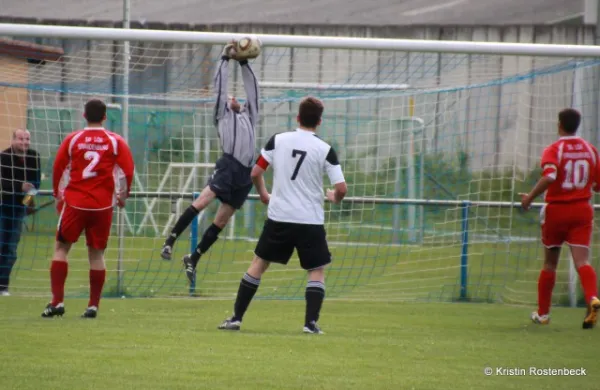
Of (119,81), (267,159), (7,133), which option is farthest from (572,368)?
(7,133)

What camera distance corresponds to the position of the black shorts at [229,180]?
10.1 meters

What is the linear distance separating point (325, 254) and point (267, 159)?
0.87m

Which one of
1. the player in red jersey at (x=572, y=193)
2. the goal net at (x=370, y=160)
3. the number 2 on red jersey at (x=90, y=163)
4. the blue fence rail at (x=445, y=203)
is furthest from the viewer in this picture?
the goal net at (x=370, y=160)

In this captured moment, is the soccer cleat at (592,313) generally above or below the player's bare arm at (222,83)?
below

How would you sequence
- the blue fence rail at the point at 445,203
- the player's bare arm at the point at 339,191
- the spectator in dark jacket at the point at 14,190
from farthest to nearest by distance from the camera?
1. the blue fence rail at the point at 445,203
2. the spectator in dark jacket at the point at 14,190
3. the player's bare arm at the point at 339,191

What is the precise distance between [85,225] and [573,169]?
423 centimetres

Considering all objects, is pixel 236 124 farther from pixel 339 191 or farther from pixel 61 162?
pixel 339 191

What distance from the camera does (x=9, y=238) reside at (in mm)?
11609

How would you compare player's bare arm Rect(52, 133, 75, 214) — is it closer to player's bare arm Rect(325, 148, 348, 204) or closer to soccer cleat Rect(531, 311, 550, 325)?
player's bare arm Rect(325, 148, 348, 204)

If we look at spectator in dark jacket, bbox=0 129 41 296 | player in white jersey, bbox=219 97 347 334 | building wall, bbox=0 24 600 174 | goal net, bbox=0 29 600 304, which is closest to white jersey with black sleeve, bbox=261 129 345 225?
player in white jersey, bbox=219 97 347 334

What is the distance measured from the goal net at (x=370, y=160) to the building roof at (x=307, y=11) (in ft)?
18.2

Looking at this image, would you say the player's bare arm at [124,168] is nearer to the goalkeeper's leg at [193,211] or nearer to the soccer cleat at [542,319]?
the goalkeeper's leg at [193,211]

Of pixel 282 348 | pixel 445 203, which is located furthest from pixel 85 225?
pixel 445 203

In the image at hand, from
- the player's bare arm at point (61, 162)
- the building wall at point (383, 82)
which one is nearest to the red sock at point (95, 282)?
the player's bare arm at point (61, 162)
